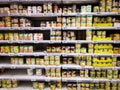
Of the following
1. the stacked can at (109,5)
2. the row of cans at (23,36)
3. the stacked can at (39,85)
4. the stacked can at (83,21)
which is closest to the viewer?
the stacked can at (109,5)

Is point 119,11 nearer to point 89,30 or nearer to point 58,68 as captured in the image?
point 89,30

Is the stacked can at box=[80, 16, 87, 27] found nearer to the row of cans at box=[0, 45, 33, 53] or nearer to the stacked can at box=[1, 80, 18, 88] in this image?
the row of cans at box=[0, 45, 33, 53]

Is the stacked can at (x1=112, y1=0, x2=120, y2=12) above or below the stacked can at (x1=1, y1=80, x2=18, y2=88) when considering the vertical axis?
above

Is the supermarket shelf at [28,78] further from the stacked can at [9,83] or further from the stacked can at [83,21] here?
the stacked can at [83,21]

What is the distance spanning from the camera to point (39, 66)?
4.87 m

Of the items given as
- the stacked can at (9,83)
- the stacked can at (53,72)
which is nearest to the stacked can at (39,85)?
the stacked can at (53,72)

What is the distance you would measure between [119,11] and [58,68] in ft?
6.55

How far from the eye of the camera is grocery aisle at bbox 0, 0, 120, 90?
4688 millimetres

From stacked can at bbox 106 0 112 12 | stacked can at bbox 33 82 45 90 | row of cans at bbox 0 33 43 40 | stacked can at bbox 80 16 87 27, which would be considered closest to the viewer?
stacked can at bbox 106 0 112 12

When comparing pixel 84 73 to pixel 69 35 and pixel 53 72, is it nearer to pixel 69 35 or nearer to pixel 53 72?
pixel 53 72

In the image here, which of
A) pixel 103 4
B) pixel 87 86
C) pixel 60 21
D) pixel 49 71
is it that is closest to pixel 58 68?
pixel 49 71

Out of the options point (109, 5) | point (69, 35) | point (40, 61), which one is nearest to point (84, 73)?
point (69, 35)

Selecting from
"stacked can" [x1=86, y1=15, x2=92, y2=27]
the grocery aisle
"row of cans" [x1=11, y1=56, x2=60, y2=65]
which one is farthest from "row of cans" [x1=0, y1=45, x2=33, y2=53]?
"stacked can" [x1=86, y1=15, x2=92, y2=27]

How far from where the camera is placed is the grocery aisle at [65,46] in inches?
185
